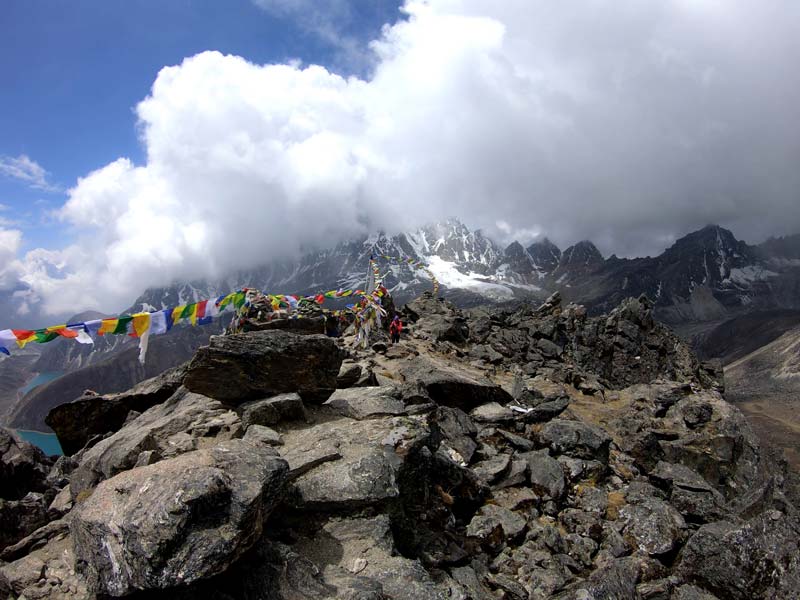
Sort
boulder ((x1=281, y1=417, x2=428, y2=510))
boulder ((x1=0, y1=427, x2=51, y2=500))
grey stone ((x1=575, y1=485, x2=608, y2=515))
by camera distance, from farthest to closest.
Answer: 1. boulder ((x1=0, y1=427, x2=51, y2=500))
2. grey stone ((x1=575, y1=485, x2=608, y2=515))
3. boulder ((x1=281, y1=417, x2=428, y2=510))

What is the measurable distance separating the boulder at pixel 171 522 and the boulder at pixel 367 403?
519 centimetres

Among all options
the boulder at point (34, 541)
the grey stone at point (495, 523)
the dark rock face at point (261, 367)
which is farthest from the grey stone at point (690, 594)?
the boulder at point (34, 541)

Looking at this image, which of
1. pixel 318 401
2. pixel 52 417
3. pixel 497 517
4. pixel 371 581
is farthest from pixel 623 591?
pixel 52 417

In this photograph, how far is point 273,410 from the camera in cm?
1185

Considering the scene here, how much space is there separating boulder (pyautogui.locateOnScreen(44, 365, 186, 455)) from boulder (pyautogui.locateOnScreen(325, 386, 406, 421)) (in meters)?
10.8

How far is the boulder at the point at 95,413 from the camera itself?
781 inches

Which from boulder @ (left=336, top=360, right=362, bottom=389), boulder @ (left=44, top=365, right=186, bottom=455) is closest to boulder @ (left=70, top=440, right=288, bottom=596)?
boulder @ (left=336, top=360, right=362, bottom=389)

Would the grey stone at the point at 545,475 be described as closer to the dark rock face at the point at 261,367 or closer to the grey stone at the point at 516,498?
the grey stone at the point at 516,498

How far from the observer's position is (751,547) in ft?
28.7

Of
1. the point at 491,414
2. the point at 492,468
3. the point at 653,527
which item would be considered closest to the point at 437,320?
the point at 491,414

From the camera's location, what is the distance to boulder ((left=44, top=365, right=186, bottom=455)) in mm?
19828

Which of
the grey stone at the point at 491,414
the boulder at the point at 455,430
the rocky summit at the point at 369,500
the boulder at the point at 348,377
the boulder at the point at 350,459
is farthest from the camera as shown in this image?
the grey stone at the point at 491,414

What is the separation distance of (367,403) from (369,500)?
15.5 feet

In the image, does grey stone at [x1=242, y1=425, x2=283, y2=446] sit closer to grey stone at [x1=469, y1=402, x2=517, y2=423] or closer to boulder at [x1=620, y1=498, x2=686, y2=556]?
grey stone at [x1=469, y1=402, x2=517, y2=423]
